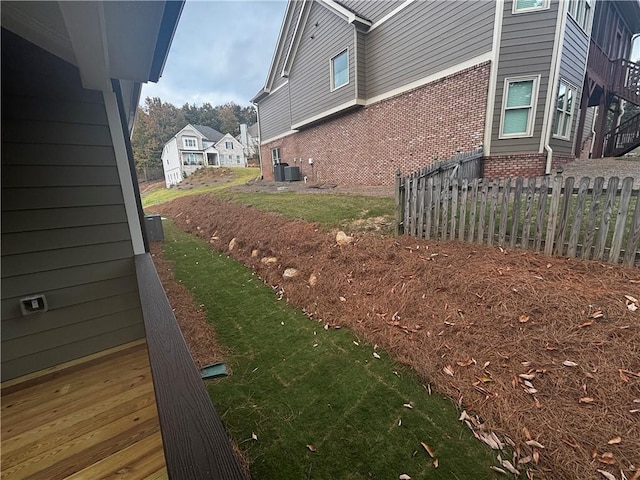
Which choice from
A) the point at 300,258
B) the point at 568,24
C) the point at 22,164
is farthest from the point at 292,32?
the point at 22,164

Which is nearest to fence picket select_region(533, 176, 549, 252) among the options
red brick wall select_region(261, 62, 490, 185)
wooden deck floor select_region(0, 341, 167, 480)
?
wooden deck floor select_region(0, 341, 167, 480)

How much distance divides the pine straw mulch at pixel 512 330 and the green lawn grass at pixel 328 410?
0.74 ft

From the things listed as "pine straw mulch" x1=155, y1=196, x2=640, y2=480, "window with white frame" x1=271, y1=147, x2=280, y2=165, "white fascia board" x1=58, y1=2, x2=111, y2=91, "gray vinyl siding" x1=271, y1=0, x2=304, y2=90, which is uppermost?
"gray vinyl siding" x1=271, y1=0, x2=304, y2=90

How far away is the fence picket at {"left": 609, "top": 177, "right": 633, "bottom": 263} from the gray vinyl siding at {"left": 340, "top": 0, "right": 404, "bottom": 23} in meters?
9.35

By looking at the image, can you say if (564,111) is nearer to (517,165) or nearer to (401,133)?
(517,165)

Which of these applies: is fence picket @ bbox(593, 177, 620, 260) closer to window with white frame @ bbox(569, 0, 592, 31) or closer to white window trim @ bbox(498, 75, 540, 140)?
white window trim @ bbox(498, 75, 540, 140)

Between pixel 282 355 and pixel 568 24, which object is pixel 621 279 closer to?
pixel 282 355

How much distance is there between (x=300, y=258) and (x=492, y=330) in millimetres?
2983

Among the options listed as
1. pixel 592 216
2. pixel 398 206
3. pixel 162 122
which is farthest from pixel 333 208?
pixel 162 122

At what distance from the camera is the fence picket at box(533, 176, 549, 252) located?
10.8ft

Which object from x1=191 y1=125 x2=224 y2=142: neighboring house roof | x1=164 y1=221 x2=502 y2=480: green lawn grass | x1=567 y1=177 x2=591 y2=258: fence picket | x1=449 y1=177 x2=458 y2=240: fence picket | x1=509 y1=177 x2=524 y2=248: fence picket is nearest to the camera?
x1=164 y1=221 x2=502 y2=480: green lawn grass

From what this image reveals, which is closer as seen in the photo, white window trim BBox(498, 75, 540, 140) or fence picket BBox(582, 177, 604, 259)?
fence picket BBox(582, 177, 604, 259)

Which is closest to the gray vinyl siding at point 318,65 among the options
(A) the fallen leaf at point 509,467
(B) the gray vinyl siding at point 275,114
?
(B) the gray vinyl siding at point 275,114

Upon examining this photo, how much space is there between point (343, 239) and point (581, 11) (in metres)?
9.54
